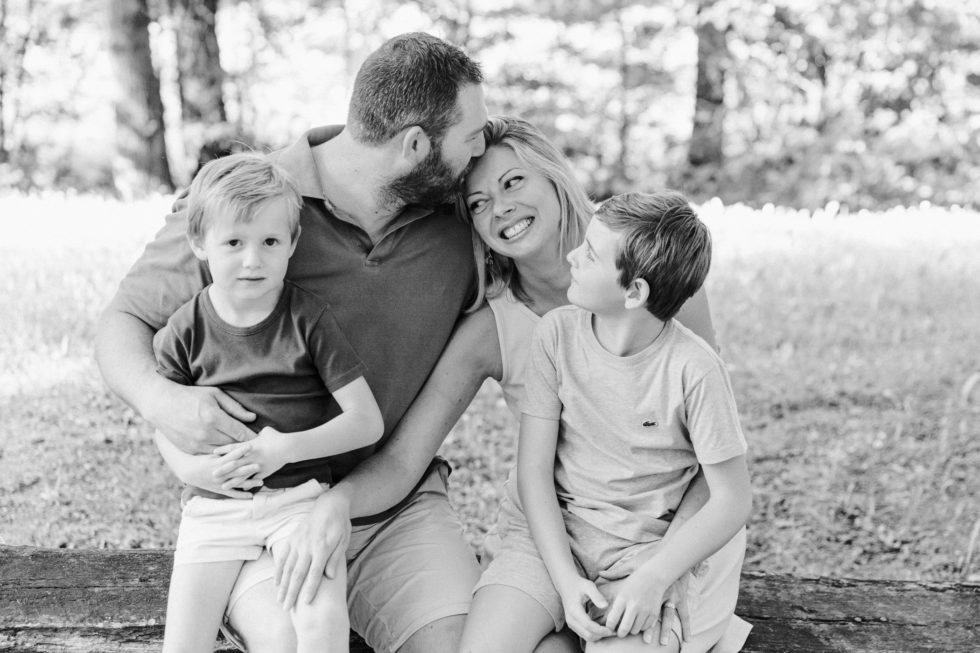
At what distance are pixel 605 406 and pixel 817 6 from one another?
30.9 ft

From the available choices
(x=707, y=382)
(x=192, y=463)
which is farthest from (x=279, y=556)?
(x=707, y=382)

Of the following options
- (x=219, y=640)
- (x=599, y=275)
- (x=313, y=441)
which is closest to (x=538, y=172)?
(x=599, y=275)

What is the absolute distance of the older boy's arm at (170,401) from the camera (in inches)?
88.0

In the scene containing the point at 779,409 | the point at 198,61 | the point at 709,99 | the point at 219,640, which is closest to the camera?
the point at 219,640

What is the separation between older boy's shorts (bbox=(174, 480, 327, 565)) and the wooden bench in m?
0.39

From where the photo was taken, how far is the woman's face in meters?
2.64

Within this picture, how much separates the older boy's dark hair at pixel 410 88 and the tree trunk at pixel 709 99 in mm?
8940

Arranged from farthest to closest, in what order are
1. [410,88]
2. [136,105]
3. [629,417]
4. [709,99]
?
[709,99] → [136,105] → [410,88] → [629,417]

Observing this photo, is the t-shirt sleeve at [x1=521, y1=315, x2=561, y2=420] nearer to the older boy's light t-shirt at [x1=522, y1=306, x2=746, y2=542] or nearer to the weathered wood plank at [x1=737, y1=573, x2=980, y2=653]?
the older boy's light t-shirt at [x1=522, y1=306, x2=746, y2=542]

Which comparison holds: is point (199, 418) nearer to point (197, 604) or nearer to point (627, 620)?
point (197, 604)

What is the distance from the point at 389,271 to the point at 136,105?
6.08 meters

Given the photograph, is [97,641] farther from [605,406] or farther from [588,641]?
[605,406]

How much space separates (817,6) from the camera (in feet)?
34.7

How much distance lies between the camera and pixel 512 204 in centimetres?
264
